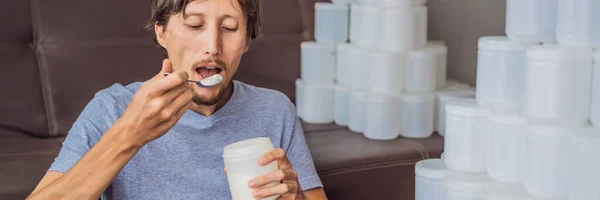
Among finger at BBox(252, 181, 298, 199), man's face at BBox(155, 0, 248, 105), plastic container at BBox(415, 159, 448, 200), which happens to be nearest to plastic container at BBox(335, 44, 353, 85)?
plastic container at BBox(415, 159, 448, 200)

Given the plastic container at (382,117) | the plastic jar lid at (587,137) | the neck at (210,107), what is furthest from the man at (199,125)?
the plastic container at (382,117)

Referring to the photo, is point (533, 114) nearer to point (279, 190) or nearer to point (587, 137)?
point (587, 137)

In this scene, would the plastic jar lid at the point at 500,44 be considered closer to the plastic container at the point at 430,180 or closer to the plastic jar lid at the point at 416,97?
the plastic container at the point at 430,180

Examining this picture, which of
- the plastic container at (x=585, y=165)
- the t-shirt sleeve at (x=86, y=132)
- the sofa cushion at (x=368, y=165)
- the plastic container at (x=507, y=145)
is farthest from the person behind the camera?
the sofa cushion at (x=368, y=165)

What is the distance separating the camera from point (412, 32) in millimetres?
2252

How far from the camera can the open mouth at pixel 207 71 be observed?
4.30 feet

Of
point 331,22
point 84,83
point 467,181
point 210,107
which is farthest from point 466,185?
point 84,83

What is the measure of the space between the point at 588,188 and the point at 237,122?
1.93 feet

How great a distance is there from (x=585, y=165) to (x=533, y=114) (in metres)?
0.16

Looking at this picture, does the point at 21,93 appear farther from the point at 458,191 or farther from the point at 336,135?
the point at 458,191

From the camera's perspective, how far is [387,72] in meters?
2.25

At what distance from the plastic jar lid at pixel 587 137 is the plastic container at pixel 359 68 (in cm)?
93

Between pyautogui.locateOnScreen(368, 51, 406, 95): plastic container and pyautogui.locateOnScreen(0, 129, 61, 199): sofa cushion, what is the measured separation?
33.2 inches

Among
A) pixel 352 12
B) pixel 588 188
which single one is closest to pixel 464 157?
pixel 588 188
